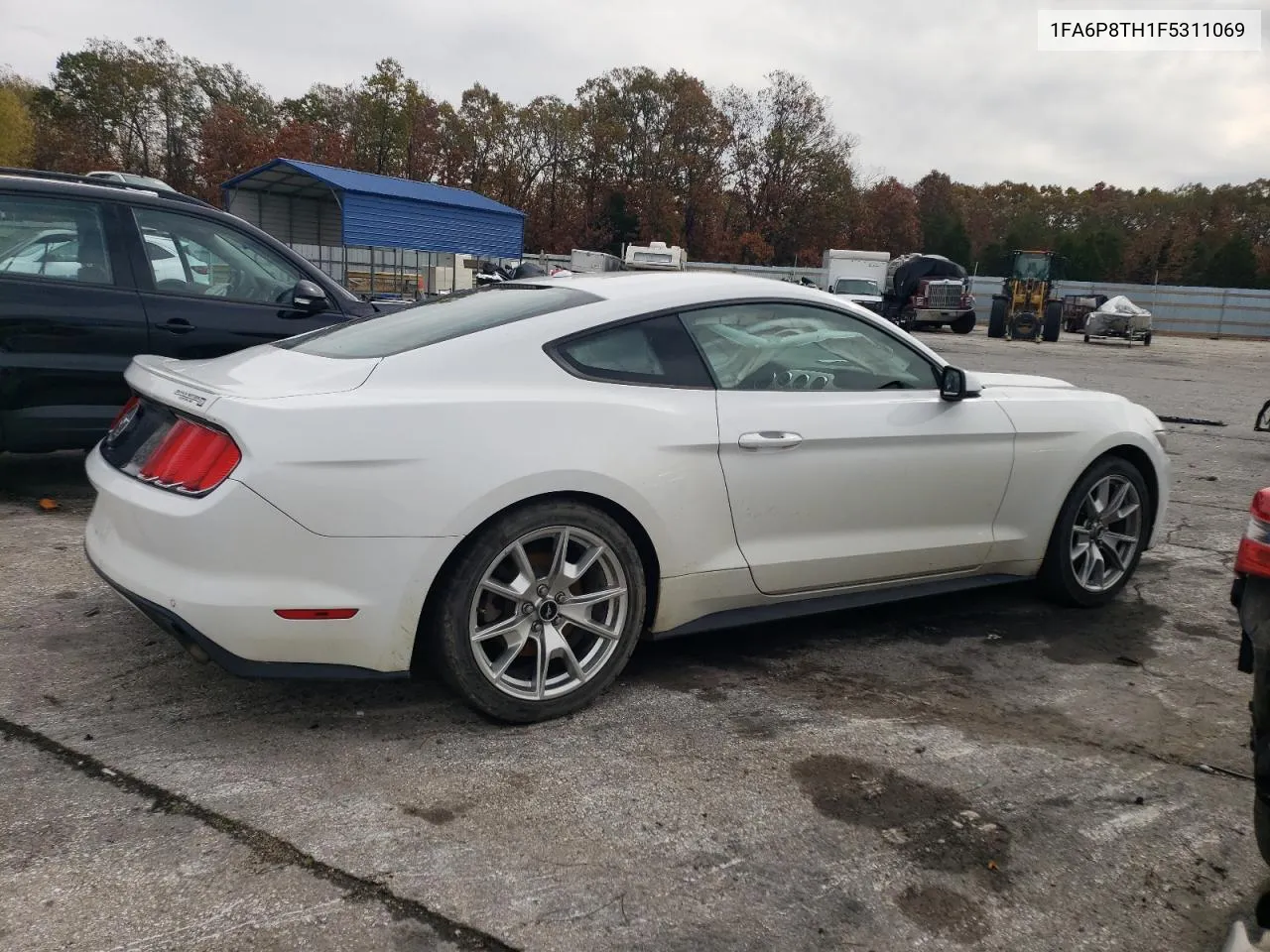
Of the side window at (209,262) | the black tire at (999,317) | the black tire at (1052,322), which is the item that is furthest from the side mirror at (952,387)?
the black tire at (999,317)

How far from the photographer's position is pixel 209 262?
577 centimetres

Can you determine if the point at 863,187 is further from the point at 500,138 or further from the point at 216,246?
the point at 216,246

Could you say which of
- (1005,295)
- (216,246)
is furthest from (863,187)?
(216,246)

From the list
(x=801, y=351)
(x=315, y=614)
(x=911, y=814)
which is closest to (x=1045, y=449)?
(x=801, y=351)

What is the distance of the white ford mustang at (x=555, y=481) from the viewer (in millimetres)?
2750

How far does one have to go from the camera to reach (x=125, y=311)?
212 inches

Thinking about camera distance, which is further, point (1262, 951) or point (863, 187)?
point (863, 187)

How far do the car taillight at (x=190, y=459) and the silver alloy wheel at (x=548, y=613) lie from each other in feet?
2.53

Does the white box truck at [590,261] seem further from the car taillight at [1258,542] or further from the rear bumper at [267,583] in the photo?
the car taillight at [1258,542]

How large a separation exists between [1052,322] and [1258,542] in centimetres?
3131

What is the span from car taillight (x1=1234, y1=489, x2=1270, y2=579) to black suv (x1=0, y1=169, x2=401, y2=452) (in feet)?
16.4

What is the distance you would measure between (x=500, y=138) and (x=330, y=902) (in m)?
56.6

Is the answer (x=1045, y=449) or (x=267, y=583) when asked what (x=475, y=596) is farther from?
(x=1045, y=449)

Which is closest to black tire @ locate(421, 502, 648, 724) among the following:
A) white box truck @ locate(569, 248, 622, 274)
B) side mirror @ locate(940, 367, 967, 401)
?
side mirror @ locate(940, 367, 967, 401)
